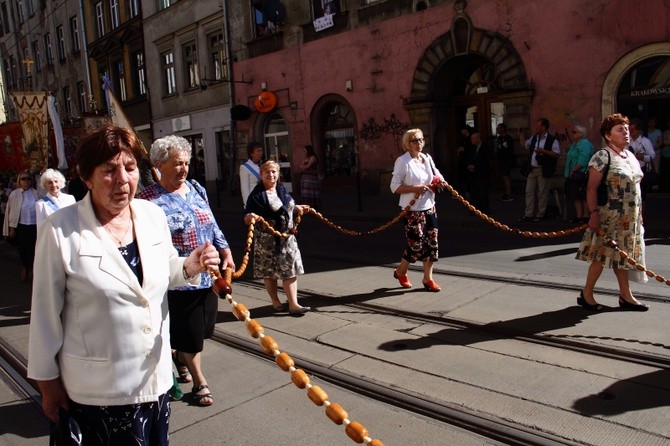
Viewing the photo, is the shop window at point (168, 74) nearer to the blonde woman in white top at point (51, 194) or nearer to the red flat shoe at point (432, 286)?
the blonde woman in white top at point (51, 194)

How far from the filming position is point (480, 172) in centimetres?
1239

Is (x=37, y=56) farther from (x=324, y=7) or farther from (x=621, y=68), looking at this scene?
(x=621, y=68)

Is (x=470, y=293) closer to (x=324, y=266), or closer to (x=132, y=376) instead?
(x=324, y=266)

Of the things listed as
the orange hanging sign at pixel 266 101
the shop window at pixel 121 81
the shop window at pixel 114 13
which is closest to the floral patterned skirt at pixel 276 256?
the orange hanging sign at pixel 266 101

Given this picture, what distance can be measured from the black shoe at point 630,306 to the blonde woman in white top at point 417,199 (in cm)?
184

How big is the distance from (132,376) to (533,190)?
1006 cm

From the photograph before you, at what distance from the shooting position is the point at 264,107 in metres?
21.7

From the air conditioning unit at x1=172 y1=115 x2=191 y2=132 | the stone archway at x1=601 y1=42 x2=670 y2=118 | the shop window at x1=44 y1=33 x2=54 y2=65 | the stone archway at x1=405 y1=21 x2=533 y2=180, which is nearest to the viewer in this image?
the stone archway at x1=601 y1=42 x2=670 y2=118

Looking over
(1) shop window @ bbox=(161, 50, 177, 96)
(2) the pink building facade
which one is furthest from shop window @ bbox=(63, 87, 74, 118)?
(2) the pink building facade

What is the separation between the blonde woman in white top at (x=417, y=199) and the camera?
6469mm

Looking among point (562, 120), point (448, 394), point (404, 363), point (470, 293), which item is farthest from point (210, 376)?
point (562, 120)

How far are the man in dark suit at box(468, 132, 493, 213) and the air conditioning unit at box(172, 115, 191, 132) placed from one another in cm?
1660

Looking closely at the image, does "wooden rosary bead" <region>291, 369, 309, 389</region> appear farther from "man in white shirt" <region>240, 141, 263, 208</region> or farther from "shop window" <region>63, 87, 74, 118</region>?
"shop window" <region>63, 87, 74, 118</region>

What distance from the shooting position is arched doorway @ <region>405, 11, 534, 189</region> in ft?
48.3
